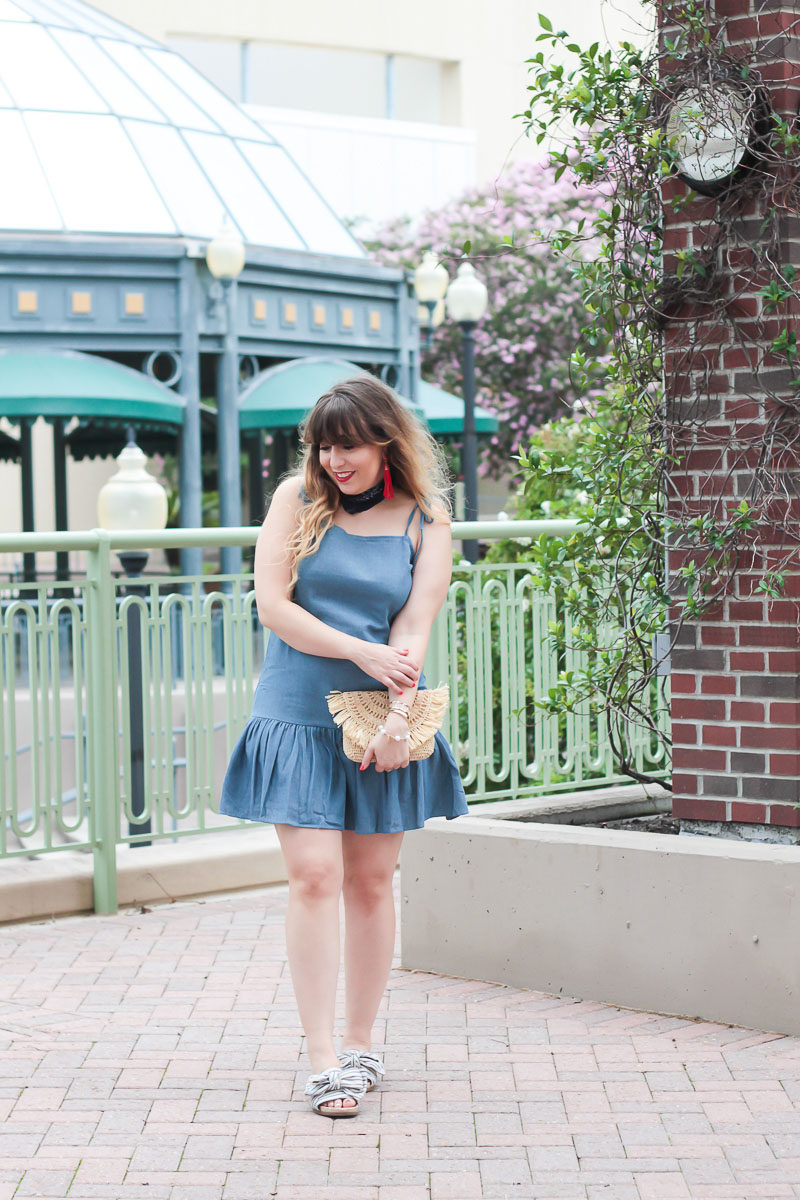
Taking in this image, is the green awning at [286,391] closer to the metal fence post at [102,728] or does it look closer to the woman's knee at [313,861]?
the metal fence post at [102,728]

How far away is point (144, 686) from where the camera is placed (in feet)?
20.5

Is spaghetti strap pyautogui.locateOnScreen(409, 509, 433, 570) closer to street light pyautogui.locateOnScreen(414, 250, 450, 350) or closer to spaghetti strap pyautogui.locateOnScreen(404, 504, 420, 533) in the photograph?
spaghetti strap pyautogui.locateOnScreen(404, 504, 420, 533)

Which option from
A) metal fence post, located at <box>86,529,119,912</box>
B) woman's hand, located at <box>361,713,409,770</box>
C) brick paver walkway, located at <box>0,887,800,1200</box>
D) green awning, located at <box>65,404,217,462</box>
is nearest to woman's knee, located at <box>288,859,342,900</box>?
woman's hand, located at <box>361,713,409,770</box>

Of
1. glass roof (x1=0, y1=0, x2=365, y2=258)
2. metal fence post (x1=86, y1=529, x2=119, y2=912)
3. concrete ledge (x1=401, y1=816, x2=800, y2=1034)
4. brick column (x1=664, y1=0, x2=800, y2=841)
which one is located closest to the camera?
concrete ledge (x1=401, y1=816, x2=800, y2=1034)

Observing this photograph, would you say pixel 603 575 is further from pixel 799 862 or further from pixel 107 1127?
pixel 107 1127

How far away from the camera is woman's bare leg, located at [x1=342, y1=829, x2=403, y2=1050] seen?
408 cm

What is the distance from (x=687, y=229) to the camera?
4.92 metres

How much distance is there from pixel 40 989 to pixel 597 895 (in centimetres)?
181

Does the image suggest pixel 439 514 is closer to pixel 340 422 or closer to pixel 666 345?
pixel 340 422

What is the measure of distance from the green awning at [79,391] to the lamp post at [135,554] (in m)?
7.08

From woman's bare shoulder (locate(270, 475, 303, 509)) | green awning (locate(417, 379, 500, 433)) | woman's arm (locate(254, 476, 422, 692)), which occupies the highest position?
green awning (locate(417, 379, 500, 433))

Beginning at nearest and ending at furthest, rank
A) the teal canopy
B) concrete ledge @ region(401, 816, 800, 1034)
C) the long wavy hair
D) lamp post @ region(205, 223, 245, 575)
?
1. the long wavy hair
2. concrete ledge @ region(401, 816, 800, 1034)
3. lamp post @ region(205, 223, 245, 575)
4. the teal canopy

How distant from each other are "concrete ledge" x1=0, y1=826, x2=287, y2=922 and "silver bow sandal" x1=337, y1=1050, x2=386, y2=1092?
2.23 metres

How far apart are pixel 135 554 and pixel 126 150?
11944mm
